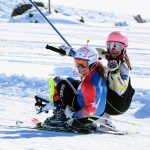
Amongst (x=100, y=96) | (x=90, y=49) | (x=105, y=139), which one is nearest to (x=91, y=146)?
(x=105, y=139)

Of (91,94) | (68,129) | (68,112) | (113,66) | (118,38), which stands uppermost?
(118,38)

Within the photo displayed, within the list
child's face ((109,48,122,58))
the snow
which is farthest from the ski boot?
child's face ((109,48,122,58))

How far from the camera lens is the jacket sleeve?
6820mm

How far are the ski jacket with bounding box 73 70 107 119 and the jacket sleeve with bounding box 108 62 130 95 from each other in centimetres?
12

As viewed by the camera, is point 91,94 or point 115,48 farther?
point 115,48

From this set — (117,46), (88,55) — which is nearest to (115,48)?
(117,46)

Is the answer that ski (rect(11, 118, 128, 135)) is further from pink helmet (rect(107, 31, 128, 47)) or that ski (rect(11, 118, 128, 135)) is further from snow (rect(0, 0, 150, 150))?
pink helmet (rect(107, 31, 128, 47))

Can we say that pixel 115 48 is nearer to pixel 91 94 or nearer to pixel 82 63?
pixel 82 63

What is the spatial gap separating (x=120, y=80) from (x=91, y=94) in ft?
1.50

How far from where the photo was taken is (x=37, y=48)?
18.8m

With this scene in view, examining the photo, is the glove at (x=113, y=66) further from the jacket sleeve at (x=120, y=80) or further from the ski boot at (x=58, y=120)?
the ski boot at (x=58, y=120)

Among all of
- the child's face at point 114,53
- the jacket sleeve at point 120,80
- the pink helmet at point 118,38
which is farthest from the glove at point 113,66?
the pink helmet at point 118,38

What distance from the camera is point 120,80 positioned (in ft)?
22.4

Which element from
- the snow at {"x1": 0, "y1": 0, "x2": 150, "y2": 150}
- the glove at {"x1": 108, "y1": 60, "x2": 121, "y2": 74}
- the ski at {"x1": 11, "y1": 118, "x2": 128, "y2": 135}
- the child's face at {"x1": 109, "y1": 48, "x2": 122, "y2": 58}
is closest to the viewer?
the snow at {"x1": 0, "y1": 0, "x2": 150, "y2": 150}
